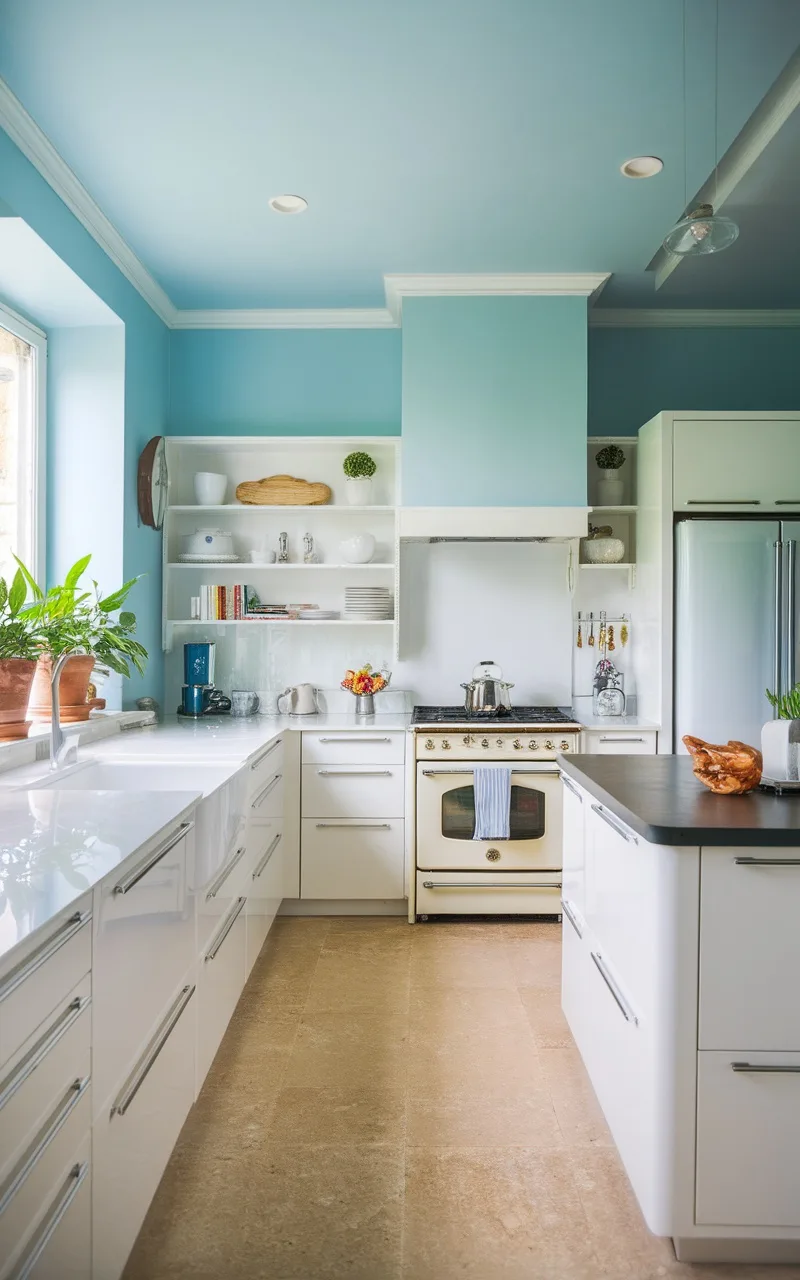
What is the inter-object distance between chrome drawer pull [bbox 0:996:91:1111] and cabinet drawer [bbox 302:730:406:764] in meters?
2.36

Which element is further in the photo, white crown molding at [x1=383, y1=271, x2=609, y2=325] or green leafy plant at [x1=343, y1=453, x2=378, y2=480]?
green leafy plant at [x1=343, y1=453, x2=378, y2=480]

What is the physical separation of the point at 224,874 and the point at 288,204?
7.93 feet

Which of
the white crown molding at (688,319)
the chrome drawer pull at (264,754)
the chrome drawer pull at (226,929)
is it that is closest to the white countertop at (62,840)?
the chrome drawer pull at (226,929)

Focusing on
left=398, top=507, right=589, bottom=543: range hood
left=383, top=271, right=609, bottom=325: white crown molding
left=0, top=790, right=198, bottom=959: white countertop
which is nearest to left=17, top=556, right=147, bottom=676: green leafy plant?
left=0, top=790, right=198, bottom=959: white countertop

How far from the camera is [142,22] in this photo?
2215mm

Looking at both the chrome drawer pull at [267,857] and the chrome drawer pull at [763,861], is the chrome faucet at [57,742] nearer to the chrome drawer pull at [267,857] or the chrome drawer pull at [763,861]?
the chrome drawer pull at [267,857]

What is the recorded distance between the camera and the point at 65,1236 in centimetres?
123

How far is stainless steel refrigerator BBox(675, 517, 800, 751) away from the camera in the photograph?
3.56 m

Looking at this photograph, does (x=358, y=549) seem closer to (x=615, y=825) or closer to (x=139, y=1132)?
(x=615, y=825)

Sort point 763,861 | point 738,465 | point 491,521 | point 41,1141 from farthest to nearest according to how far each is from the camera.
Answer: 1. point 491,521
2. point 738,465
3. point 763,861
4. point 41,1141

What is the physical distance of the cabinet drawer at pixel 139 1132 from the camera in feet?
4.62

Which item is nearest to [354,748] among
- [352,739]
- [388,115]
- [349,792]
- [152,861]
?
[352,739]

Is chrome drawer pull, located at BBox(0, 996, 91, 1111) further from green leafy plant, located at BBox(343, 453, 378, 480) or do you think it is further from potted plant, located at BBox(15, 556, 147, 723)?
green leafy plant, located at BBox(343, 453, 378, 480)

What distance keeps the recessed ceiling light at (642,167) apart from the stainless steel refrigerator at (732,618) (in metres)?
1.36
